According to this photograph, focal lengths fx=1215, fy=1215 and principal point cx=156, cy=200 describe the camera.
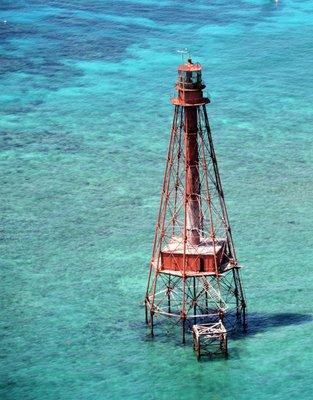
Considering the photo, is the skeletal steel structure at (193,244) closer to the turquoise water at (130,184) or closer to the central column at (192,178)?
the central column at (192,178)

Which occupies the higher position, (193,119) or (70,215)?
(193,119)

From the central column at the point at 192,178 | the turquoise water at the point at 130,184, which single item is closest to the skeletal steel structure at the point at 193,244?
the central column at the point at 192,178

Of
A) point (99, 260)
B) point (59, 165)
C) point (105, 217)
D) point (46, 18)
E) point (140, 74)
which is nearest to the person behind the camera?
point (99, 260)

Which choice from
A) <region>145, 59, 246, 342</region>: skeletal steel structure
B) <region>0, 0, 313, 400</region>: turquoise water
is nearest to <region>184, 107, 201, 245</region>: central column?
<region>145, 59, 246, 342</region>: skeletal steel structure

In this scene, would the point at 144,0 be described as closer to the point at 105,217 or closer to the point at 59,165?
the point at 59,165

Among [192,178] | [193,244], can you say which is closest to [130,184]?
[193,244]

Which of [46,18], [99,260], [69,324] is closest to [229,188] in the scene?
[99,260]
